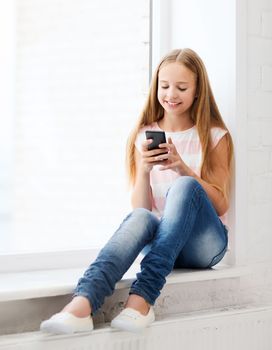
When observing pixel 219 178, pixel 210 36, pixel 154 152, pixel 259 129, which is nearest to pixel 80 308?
pixel 154 152

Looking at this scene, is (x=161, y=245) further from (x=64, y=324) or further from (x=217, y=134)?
(x=217, y=134)

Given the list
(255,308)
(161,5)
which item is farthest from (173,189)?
(161,5)

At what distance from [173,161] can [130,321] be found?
531 millimetres

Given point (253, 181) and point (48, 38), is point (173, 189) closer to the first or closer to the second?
point (253, 181)

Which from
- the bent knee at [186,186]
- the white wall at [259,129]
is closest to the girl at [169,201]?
the bent knee at [186,186]

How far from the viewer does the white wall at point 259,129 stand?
6.28ft

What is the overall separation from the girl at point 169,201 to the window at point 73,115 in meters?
0.20

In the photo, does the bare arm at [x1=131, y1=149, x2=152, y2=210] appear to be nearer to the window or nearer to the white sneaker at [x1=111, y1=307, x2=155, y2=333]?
the window

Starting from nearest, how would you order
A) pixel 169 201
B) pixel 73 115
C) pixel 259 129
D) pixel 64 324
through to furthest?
pixel 64 324 < pixel 169 201 < pixel 259 129 < pixel 73 115

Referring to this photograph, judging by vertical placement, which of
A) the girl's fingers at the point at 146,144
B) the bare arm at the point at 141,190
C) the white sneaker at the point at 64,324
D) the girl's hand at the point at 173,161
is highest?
the girl's fingers at the point at 146,144

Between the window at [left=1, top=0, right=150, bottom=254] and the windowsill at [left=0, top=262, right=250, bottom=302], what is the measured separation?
0.20 metres

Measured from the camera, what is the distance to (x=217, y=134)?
1.86m

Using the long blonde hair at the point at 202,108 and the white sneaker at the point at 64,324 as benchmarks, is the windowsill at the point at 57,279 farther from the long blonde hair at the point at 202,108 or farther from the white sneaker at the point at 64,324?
the long blonde hair at the point at 202,108

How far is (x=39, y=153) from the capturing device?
6.52 ft
